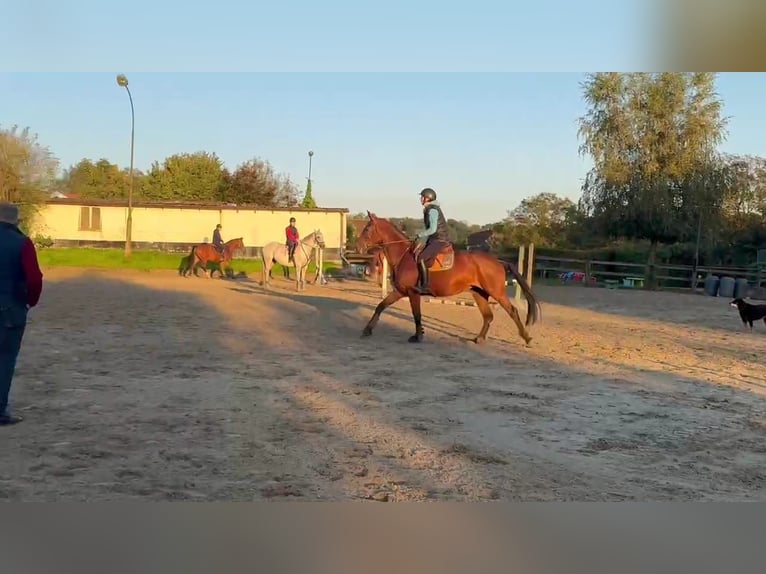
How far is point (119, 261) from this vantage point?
92.6ft

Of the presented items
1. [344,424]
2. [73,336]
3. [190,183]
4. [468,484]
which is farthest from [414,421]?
[190,183]

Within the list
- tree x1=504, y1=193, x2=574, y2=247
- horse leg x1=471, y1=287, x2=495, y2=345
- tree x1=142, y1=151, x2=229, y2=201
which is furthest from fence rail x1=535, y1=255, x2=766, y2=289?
tree x1=142, y1=151, x2=229, y2=201

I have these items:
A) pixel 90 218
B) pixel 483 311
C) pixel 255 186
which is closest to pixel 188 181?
pixel 255 186

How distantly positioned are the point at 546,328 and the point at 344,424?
7656 millimetres

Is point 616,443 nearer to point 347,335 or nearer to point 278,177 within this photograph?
point 347,335

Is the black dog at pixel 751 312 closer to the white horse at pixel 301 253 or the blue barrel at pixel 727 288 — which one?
the white horse at pixel 301 253

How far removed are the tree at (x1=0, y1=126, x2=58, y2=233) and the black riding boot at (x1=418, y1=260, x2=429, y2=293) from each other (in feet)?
94.0

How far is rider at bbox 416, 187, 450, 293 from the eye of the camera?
366 inches

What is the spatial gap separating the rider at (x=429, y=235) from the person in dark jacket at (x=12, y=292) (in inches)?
216

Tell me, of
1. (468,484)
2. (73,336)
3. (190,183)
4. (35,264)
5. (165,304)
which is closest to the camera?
(468,484)

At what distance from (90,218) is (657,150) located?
1153 inches

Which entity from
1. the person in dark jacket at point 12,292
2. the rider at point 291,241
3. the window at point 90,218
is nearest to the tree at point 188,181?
the window at point 90,218

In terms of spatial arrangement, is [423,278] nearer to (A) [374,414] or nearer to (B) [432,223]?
(B) [432,223]

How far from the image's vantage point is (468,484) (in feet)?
12.6
